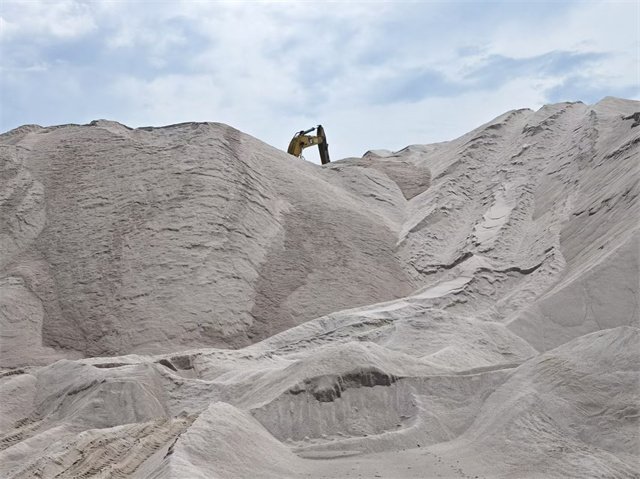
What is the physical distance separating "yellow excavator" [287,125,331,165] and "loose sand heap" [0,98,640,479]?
1.59 metres

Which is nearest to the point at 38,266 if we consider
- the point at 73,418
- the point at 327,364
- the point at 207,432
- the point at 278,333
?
the point at 278,333

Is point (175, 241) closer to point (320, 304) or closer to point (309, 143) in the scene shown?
point (320, 304)

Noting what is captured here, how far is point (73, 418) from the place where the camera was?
→ 7.91 metres

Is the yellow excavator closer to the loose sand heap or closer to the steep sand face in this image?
the loose sand heap

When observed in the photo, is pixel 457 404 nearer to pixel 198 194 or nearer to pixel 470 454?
pixel 470 454

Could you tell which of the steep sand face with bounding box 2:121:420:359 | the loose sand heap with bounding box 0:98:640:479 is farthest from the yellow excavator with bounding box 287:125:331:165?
Answer: the steep sand face with bounding box 2:121:420:359

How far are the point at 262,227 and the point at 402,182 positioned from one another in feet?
18.9

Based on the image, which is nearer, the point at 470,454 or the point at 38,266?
the point at 470,454

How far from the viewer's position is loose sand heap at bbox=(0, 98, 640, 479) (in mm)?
6328

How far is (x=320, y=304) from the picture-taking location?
1280cm

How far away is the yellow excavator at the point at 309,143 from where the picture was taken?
69.9 feet

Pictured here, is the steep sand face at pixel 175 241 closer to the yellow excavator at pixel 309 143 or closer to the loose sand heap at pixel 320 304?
the loose sand heap at pixel 320 304

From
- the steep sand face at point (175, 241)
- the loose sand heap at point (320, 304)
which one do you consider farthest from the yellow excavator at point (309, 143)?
the steep sand face at point (175, 241)

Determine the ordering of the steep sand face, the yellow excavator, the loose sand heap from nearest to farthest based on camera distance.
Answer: the loose sand heap, the steep sand face, the yellow excavator
